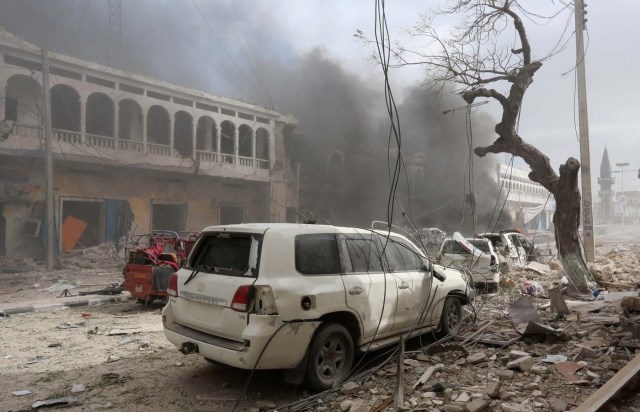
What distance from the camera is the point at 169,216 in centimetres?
2086

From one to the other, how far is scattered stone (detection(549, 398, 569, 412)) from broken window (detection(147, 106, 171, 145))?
19.7 meters

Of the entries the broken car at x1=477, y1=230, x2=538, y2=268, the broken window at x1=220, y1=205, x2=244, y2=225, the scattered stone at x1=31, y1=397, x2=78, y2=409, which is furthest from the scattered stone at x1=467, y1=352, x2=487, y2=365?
the broken window at x1=220, y1=205, x2=244, y2=225

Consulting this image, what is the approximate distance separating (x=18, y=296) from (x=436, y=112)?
88.5ft

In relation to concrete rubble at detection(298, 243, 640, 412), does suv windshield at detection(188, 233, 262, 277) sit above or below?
above

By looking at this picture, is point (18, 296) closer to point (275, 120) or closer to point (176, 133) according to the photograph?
point (176, 133)

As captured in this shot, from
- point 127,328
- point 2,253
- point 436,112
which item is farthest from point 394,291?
point 436,112

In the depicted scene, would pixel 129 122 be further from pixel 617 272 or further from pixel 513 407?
pixel 513 407

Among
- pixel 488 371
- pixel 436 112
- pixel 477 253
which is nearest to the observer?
pixel 488 371

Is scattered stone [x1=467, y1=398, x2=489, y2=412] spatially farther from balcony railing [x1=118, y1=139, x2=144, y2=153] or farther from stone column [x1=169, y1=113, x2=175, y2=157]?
stone column [x1=169, y1=113, x2=175, y2=157]

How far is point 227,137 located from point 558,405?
70.5 feet

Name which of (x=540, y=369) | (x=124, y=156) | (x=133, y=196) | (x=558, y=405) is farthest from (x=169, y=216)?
(x=558, y=405)

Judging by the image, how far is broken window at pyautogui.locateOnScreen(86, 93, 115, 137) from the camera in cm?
1908

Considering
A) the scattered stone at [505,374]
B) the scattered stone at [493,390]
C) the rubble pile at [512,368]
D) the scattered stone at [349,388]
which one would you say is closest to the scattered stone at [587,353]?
the rubble pile at [512,368]

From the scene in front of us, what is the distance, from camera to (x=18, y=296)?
1081cm
